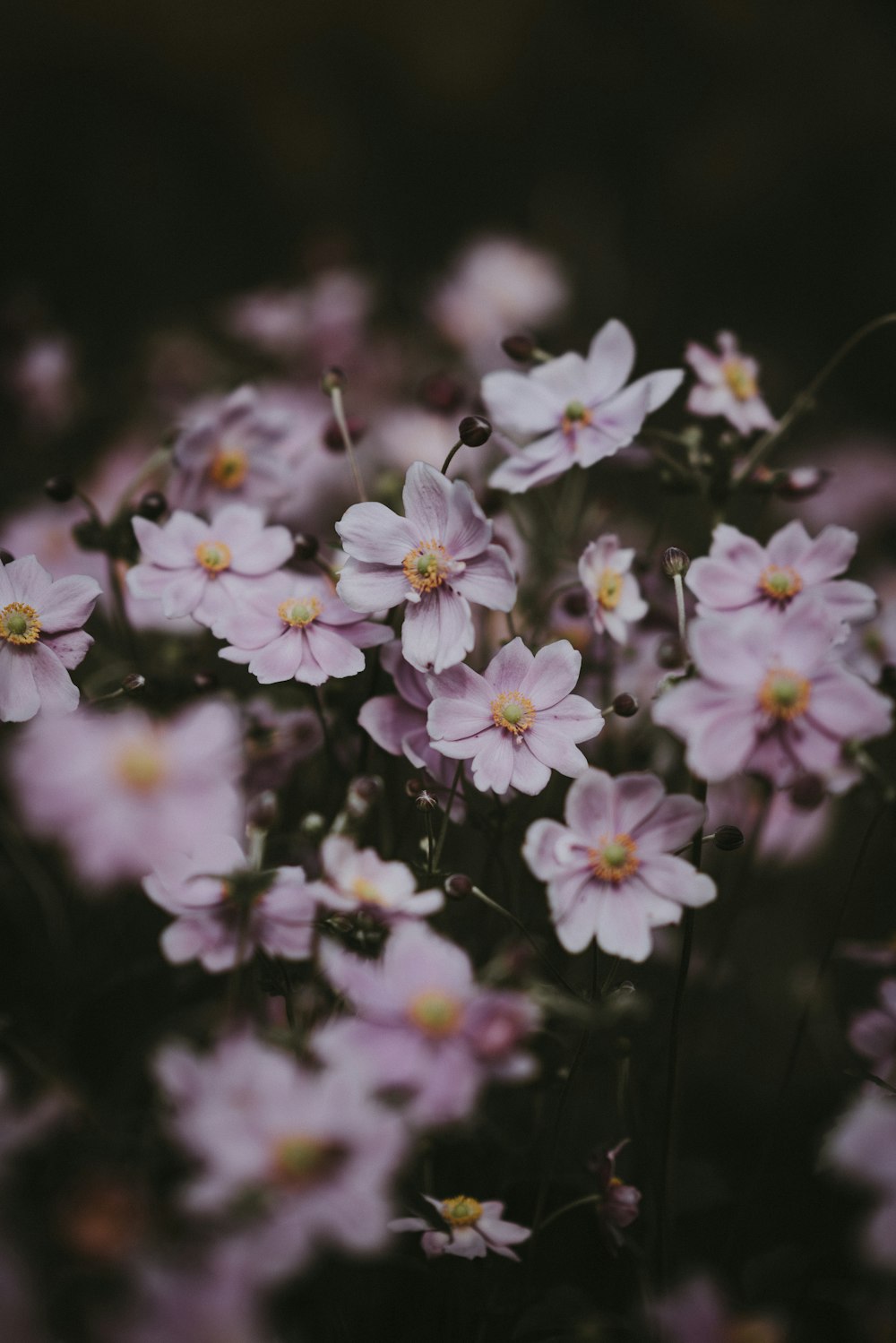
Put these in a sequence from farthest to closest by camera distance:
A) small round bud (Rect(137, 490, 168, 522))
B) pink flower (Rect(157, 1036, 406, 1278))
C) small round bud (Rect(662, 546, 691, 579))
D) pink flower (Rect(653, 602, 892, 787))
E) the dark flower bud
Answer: the dark flower bud
small round bud (Rect(137, 490, 168, 522))
small round bud (Rect(662, 546, 691, 579))
pink flower (Rect(653, 602, 892, 787))
pink flower (Rect(157, 1036, 406, 1278))

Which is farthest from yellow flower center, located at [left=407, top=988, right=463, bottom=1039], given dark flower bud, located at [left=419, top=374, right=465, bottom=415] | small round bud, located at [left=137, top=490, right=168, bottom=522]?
dark flower bud, located at [left=419, top=374, right=465, bottom=415]

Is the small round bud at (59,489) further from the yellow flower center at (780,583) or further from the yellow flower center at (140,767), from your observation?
the yellow flower center at (780,583)

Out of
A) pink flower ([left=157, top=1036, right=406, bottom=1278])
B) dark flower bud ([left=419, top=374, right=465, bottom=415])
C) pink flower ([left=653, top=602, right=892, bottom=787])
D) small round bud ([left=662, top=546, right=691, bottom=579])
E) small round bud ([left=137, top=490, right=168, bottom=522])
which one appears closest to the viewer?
pink flower ([left=157, top=1036, right=406, bottom=1278])

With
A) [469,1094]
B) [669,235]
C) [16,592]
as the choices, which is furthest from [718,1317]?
[669,235]

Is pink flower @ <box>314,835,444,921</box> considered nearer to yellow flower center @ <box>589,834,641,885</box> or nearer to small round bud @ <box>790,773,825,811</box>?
yellow flower center @ <box>589,834,641,885</box>

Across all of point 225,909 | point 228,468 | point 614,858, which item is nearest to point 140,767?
point 225,909
